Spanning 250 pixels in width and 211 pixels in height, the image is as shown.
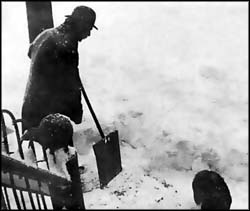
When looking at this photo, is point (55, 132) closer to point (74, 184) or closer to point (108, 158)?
point (74, 184)

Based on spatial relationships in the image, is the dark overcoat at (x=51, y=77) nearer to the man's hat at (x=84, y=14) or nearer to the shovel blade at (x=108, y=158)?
the man's hat at (x=84, y=14)

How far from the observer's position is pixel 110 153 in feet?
17.6

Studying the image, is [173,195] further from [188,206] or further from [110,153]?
[110,153]

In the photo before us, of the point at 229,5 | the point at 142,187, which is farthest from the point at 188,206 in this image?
the point at 229,5

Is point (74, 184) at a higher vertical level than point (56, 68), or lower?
lower

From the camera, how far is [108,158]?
17.5 ft

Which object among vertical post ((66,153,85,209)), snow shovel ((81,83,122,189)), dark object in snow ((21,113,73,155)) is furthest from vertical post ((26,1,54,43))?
vertical post ((66,153,85,209))

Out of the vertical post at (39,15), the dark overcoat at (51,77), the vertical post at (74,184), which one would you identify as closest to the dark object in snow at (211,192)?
the vertical post at (74,184)

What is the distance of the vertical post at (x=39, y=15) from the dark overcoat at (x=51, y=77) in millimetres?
1592

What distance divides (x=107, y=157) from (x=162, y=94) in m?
2.10

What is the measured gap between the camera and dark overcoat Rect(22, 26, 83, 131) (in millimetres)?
4859

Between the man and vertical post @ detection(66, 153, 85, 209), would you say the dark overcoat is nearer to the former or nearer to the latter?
the man

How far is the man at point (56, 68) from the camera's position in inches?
191

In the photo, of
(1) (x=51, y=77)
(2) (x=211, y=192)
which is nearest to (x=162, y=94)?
(1) (x=51, y=77)
